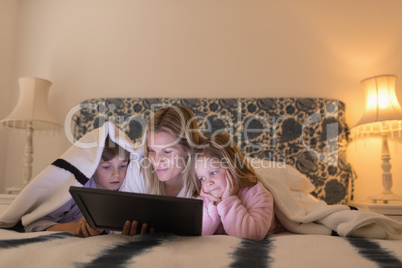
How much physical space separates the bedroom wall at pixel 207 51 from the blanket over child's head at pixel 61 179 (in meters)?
Answer: 1.50

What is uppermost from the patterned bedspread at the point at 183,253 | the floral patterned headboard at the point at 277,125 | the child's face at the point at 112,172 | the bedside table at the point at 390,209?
the floral patterned headboard at the point at 277,125

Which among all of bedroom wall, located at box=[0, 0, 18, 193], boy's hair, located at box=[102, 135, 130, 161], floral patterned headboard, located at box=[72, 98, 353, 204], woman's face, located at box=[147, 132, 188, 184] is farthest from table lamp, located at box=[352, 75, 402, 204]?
bedroom wall, located at box=[0, 0, 18, 193]

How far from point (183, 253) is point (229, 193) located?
438mm

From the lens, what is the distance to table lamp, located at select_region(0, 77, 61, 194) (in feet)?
7.99

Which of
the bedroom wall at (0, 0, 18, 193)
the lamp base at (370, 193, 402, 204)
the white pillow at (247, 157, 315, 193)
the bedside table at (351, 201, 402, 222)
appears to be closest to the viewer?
the white pillow at (247, 157, 315, 193)

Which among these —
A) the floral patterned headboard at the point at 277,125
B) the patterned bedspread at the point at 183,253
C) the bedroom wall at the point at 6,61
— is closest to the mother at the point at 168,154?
the patterned bedspread at the point at 183,253

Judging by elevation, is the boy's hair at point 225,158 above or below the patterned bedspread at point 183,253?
above

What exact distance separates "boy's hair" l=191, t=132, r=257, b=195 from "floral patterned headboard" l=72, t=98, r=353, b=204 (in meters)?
1.28

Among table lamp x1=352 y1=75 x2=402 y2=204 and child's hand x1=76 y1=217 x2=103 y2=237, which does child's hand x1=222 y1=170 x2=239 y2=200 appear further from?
table lamp x1=352 y1=75 x2=402 y2=204

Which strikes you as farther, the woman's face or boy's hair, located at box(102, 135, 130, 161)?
boy's hair, located at box(102, 135, 130, 161)

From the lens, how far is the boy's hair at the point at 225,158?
113cm

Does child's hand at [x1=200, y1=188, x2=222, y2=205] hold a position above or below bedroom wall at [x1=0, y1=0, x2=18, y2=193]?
below

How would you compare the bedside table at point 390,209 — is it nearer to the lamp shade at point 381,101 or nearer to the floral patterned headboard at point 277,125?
the floral patterned headboard at point 277,125

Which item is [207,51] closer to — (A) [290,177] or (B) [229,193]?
(A) [290,177]
